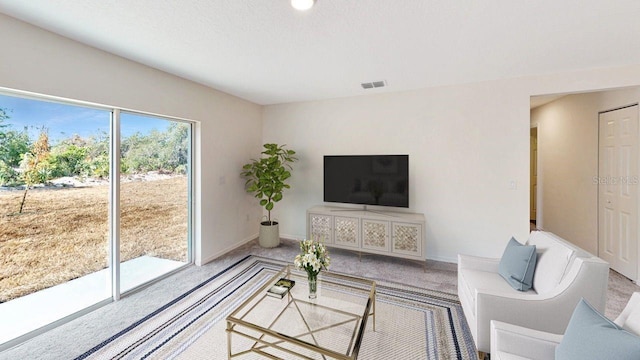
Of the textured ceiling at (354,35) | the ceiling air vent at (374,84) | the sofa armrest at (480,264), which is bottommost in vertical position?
the sofa armrest at (480,264)

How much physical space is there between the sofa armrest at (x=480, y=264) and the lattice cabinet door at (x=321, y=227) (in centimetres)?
182

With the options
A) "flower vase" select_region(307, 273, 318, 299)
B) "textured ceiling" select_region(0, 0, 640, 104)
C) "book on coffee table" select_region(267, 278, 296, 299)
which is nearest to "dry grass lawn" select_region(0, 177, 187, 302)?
"textured ceiling" select_region(0, 0, 640, 104)

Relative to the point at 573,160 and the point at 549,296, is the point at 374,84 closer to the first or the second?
the point at 549,296

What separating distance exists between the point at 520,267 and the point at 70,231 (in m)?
3.89

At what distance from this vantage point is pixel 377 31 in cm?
201

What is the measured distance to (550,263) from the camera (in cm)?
177

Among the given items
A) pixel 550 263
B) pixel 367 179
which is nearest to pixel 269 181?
pixel 367 179

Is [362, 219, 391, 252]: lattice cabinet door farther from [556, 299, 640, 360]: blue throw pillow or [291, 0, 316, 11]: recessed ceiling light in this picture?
[291, 0, 316, 11]: recessed ceiling light

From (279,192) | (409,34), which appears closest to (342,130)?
(279,192)

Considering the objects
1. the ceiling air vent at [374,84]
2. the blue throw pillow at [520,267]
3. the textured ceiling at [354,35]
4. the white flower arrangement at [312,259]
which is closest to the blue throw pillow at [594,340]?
the blue throw pillow at [520,267]

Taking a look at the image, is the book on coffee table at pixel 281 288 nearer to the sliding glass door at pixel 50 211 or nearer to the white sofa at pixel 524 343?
the white sofa at pixel 524 343

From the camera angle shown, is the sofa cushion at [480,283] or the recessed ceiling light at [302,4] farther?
the sofa cushion at [480,283]

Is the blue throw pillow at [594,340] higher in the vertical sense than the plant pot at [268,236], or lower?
higher

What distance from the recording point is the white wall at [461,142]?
3.09 metres
